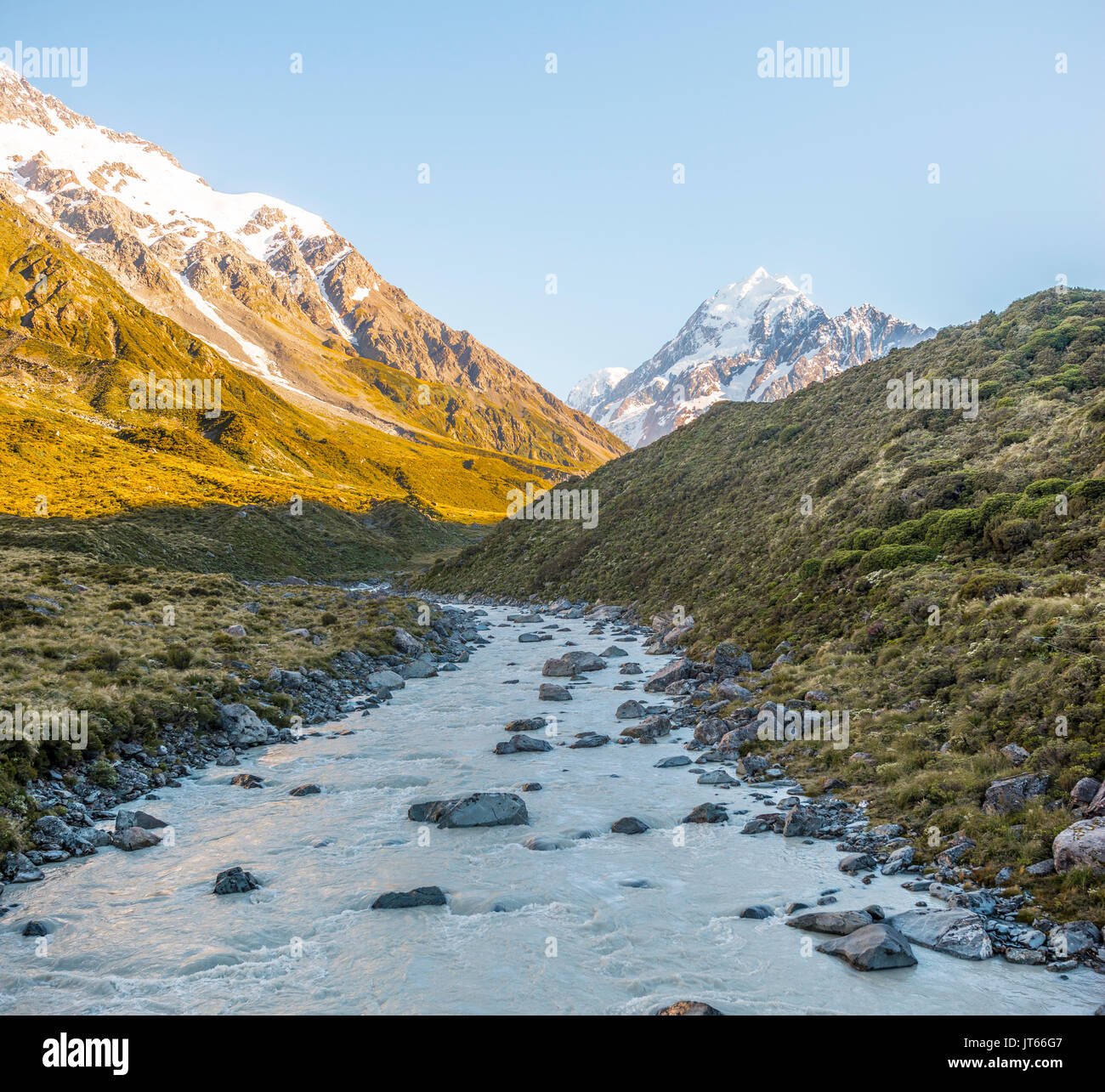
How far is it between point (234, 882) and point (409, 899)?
3896mm

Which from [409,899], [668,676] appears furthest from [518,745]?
[409,899]

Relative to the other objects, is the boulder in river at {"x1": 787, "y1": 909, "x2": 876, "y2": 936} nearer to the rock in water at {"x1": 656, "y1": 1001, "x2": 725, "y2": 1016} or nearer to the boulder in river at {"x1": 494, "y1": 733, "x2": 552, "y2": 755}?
the rock in water at {"x1": 656, "y1": 1001, "x2": 725, "y2": 1016}

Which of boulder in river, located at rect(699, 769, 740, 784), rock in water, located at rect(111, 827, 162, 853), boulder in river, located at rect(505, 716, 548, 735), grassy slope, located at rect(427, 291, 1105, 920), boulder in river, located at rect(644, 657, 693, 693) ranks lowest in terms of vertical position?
boulder in river, located at rect(505, 716, 548, 735)

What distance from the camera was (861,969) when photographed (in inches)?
478

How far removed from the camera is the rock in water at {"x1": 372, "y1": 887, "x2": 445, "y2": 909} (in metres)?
14.8

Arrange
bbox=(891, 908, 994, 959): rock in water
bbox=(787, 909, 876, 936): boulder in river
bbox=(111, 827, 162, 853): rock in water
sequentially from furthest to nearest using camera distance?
bbox=(111, 827, 162, 853): rock in water
bbox=(787, 909, 876, 936): boulder in river
bbox=(891, 908, 994, 959): rock in water

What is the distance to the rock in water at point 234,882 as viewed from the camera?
50.6 feet

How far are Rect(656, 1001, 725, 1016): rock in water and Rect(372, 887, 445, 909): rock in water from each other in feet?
18.1

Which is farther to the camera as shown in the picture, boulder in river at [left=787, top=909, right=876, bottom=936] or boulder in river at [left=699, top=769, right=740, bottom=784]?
boulder in river at [left=699, top=769, right=740, bottom=784]

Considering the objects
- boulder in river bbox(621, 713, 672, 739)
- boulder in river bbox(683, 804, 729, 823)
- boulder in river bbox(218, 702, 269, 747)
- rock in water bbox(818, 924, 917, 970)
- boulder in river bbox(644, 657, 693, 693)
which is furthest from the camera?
boulder in river bbox(644, 657, 693, 693)

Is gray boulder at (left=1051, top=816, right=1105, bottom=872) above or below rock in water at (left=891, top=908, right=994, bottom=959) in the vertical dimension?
above

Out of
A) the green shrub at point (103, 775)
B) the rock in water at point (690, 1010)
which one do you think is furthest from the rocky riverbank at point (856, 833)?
the green shrub at point (103, 775)

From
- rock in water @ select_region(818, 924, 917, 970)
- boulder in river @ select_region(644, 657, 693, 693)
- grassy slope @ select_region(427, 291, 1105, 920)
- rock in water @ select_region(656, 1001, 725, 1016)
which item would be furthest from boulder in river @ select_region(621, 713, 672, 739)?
rock in water @ select_region(656, 1001, 725, 1016)
